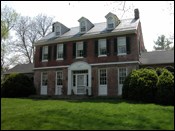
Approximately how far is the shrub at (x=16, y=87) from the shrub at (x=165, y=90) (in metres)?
13.2

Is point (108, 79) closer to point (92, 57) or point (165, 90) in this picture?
point (92, 57)

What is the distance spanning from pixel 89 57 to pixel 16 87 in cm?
742

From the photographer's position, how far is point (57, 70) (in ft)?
81.3

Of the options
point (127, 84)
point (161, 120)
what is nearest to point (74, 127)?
point (161, 120)

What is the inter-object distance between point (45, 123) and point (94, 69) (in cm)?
1421

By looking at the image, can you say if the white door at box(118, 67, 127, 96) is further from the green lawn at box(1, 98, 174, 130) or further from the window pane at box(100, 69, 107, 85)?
the green lawn at box(1, 98, 174, 130)

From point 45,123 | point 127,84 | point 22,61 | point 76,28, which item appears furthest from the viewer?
point 22,61

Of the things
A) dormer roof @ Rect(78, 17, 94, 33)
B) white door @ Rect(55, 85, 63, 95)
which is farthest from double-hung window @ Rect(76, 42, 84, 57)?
white door @ Rect(55, 85, 63, 95)

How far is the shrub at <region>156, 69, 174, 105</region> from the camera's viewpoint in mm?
15125

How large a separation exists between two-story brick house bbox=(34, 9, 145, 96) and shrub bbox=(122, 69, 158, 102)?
3.22 meters

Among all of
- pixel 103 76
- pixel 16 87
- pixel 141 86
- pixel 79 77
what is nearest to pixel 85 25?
pixel 79 77

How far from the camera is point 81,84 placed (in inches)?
922

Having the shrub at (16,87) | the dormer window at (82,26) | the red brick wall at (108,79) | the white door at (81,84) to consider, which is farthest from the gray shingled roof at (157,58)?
the shrub at (16,87)

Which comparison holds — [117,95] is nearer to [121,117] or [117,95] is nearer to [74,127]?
[121,117]
